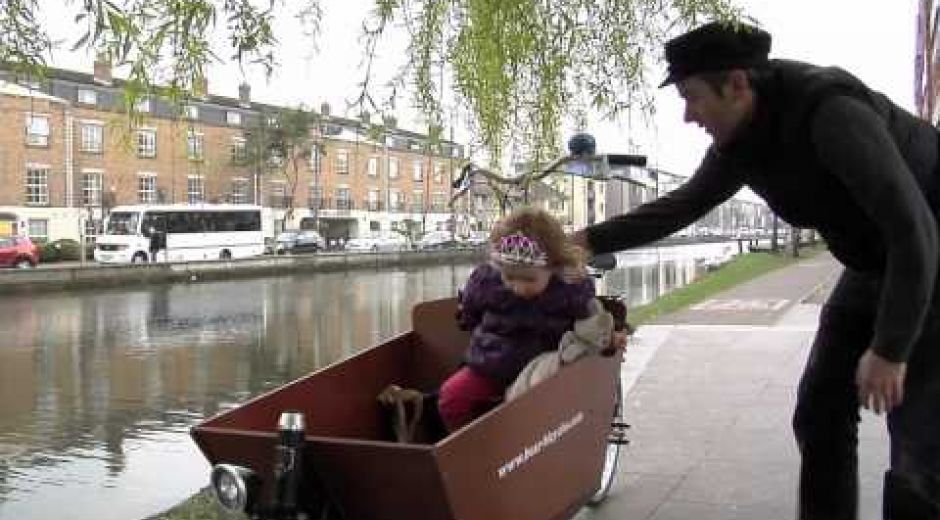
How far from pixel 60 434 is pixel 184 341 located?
7.66 m

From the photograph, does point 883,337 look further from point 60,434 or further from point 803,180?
point 60,434

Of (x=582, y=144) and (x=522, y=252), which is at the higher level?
(x=582, y=144)

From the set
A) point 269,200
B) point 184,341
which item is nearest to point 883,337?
point 184,341

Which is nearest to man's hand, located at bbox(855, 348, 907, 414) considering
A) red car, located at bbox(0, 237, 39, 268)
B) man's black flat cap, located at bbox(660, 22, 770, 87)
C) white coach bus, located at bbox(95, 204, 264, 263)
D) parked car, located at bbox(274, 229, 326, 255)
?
man's black flat cap, located at bbox(660, 22, 770, 87)

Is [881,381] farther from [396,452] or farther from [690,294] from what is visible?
[690,294]

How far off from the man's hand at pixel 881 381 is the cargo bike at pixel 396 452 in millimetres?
876

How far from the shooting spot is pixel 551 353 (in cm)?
342

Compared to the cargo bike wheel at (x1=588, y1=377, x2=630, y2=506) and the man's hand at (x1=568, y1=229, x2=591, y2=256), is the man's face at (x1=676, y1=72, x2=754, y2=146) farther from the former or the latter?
the cargo bike wheel at (x1=588, y1=377, x2=630, y2=506)

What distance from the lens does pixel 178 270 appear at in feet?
115

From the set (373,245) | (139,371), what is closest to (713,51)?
(139,371)

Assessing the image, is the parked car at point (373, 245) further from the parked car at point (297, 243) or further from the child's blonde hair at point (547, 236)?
the child's blonde hair at point (547, 236)

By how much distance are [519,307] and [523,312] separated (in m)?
0.02

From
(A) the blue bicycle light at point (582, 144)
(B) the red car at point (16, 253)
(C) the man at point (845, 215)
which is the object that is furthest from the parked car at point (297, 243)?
(C) the man at point (845, 215)

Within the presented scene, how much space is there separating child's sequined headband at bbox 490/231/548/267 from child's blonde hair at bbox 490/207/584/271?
0.6 inches
